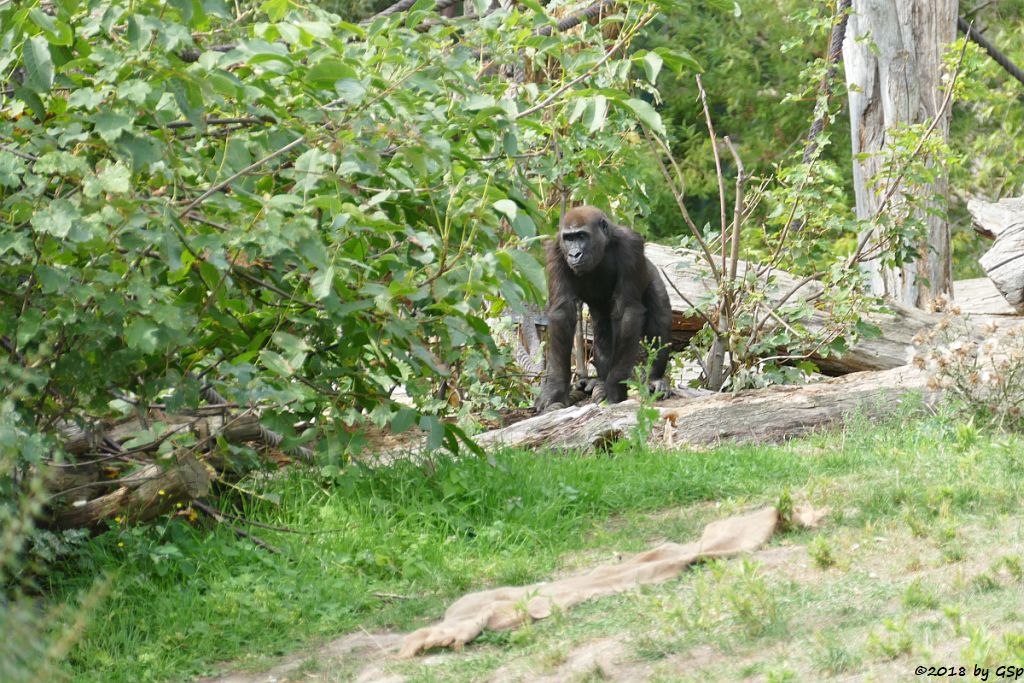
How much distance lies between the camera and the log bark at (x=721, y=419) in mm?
6262

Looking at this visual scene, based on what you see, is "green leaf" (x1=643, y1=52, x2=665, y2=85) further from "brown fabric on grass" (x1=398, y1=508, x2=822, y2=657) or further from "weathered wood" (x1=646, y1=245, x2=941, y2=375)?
"weathered wood" (x1=646, y1=245, x2=941, y2=375)

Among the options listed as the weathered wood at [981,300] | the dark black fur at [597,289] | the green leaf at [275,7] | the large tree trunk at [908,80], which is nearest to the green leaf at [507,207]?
the green leaf at [275,7]

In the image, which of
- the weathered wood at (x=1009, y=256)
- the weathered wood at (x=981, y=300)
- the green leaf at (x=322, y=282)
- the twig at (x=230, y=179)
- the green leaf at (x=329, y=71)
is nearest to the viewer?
the green leaf at (x=329, y=71)

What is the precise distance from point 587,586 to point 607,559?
479 millimetres

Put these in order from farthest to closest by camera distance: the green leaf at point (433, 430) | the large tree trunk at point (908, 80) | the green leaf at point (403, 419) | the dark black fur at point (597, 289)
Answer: the large tree trunk at point (908, 80) < the dark black fur at point (597, 289) < the green leaf at point (433, 430) < the green leaf at point (403, 419)

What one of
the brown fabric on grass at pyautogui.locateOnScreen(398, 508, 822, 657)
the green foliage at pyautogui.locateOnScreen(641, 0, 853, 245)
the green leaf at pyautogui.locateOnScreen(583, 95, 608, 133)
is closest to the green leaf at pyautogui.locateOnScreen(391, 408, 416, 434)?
the brown fabric on grass at pyautogui.locateOnScreen(398, 508, 822, 657)

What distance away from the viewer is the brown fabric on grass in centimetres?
381

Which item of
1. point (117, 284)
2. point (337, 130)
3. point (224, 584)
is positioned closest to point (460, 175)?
point (337, 130)

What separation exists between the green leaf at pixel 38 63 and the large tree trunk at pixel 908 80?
22.7ft

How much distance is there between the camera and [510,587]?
4195mm

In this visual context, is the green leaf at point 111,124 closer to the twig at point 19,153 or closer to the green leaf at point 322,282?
the twig at point 19,153

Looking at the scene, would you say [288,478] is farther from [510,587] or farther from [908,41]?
[908,41]

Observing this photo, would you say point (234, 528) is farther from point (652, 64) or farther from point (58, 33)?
point (652, 64)

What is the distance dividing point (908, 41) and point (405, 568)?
6489 mm
